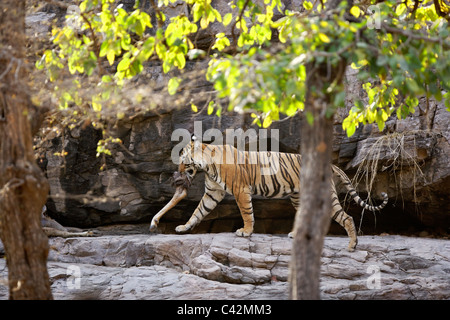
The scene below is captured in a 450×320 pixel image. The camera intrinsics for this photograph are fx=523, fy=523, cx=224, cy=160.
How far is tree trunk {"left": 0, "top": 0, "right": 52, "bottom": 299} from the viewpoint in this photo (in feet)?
14.4

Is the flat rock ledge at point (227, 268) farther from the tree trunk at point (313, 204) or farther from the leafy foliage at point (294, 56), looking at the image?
the leafy foliage at point (294, 56)

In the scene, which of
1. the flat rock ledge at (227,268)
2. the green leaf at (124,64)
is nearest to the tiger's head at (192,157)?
the flat rock ledge at (227,268)

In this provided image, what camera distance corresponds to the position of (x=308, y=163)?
13.5 feet

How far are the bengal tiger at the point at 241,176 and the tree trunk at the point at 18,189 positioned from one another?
11.8 feet

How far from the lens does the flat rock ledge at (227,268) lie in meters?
6.00

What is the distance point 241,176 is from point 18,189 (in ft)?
13.2

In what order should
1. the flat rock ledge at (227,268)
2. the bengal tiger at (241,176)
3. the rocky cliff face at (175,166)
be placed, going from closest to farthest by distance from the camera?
1. the flat rock ledge at (227,268)
2. the bengal tiger at (241,176)
3. the rocky cliff face at (175,166)

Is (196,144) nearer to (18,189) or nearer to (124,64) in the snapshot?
(124,64)

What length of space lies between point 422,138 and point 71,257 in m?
5.67

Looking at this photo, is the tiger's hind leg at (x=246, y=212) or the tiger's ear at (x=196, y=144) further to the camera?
the tiger's ear at (x=196, y=144)

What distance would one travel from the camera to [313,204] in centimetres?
407

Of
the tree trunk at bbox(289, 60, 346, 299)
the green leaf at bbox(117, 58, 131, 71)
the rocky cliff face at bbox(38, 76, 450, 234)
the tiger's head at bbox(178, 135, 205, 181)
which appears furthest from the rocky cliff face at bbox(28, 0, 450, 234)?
the tree trunk at bbox(289, 60, 346, 299)

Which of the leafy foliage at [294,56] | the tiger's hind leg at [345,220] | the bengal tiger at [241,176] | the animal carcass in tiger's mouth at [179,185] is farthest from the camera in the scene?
the animal carcass in tiger's mouth at [179,185]

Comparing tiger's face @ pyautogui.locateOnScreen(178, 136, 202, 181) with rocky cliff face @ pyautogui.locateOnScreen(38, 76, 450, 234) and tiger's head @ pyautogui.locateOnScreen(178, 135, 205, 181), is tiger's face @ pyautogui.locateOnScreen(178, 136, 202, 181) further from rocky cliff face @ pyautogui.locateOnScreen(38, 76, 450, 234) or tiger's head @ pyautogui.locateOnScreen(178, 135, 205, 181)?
rocky cliff face @ pyautogui.locateOnScreen(38, 76, 450, 234)
